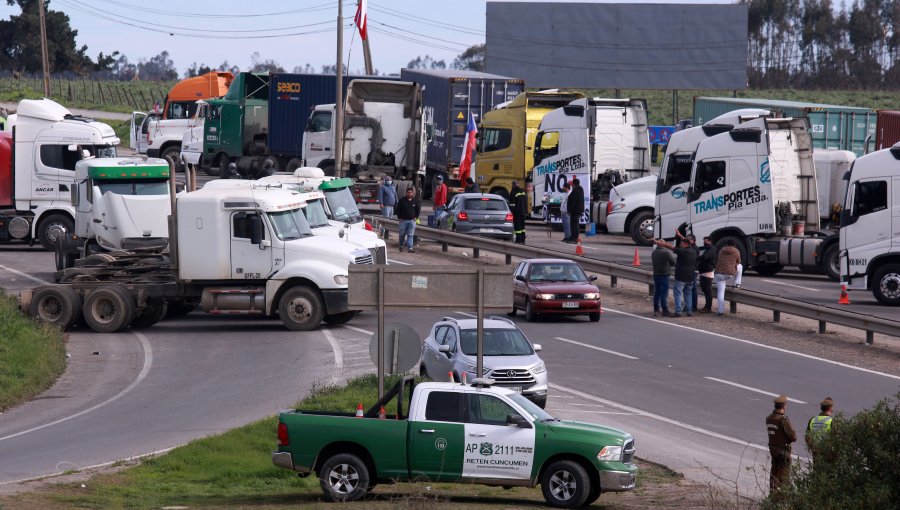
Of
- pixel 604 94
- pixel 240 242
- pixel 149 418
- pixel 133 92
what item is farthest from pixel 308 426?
pixel 133 92

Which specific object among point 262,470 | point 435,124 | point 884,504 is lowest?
point 262,470

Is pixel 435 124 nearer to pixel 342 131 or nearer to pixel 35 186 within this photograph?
pixel 342 131

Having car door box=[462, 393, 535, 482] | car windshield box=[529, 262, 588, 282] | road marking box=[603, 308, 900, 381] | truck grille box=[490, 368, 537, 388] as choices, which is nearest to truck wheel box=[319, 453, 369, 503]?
car door box=[462, 393, 535, 482]

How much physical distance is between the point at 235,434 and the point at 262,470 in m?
1.29

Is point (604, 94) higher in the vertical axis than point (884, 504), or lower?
higher

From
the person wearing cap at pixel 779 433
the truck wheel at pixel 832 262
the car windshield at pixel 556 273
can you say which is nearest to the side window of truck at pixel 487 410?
the person wearing cap at pixel 779 433

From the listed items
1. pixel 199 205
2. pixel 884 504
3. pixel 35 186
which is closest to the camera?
pixel 884 504

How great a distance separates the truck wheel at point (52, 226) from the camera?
34.5 meters

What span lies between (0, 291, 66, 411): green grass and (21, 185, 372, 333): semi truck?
952mm

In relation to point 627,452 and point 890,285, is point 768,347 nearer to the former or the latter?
point 890,285

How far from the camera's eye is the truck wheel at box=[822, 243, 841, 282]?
101 feet

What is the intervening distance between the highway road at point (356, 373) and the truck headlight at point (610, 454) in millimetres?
1721

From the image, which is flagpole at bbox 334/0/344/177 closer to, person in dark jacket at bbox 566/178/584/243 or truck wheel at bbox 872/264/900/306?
person in dark jacket at bbox 566/178/584/243

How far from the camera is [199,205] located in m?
24.8
